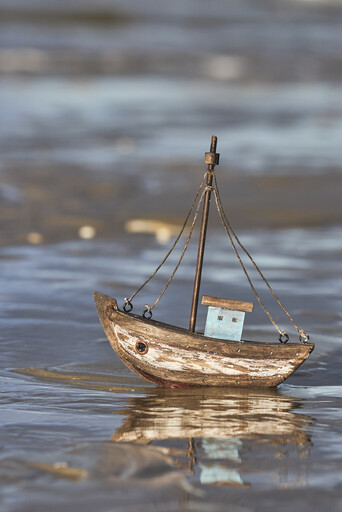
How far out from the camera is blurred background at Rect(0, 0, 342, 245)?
12.1 m

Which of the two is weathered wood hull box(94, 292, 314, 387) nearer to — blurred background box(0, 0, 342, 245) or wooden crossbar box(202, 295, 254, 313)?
wooden crossbar box(202, 295, 254, 313)

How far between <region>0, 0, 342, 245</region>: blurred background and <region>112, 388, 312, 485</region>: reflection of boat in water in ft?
17.2

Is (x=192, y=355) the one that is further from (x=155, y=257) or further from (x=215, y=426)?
(x=155, y=257)

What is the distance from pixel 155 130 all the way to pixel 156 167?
314cm

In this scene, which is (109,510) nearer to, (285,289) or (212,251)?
(285,289)

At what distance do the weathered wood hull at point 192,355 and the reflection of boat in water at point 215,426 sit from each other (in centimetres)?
9

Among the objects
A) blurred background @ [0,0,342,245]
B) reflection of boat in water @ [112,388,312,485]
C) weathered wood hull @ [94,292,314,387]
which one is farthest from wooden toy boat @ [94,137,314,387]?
blurred background @ [0,0,342,245]

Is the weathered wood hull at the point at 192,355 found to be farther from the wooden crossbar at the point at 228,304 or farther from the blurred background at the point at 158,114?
the blurred background at the point at 158,114

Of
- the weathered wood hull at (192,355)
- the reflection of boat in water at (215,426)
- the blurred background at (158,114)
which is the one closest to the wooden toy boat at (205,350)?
the weathered wood hull at (192,355)

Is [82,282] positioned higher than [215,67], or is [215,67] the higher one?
[215,67]

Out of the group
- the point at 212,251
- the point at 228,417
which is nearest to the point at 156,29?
the point at 212,251

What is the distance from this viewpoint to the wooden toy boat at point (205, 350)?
557 cm

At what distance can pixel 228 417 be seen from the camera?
5289mm

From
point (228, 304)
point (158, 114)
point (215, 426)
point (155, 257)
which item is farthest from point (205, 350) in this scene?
point (158, 114)
